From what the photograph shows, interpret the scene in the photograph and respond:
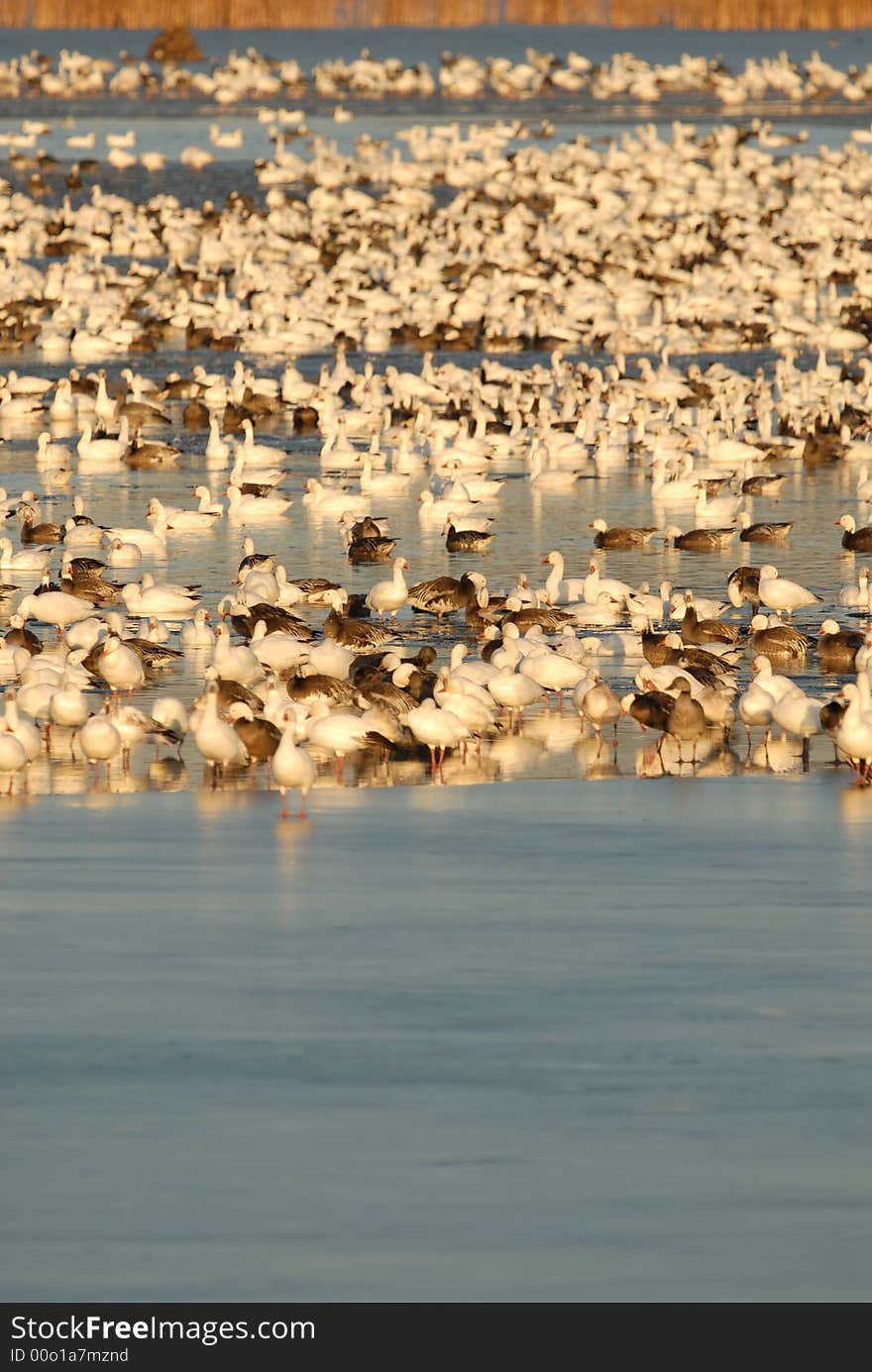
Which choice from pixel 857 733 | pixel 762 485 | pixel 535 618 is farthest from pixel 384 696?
pixel 762 485

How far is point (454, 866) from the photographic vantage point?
12.6 metres

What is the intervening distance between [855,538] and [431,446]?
695 cm

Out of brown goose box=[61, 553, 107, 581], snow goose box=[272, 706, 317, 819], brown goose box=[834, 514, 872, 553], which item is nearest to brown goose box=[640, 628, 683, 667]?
snow goose box=[272, 706, 317, 819]

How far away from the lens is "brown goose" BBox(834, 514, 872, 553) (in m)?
22.0

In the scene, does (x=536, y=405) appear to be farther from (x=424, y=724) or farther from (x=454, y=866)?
(x=454, y=866)

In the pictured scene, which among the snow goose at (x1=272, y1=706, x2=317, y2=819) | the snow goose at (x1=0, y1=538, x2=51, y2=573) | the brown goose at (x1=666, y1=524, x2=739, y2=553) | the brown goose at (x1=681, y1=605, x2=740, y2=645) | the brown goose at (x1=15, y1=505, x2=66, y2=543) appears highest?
the brown goose at (x1=15, y1=505, x2=66, y2=543)

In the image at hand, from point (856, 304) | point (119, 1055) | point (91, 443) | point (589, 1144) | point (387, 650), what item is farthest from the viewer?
point (856, 304)

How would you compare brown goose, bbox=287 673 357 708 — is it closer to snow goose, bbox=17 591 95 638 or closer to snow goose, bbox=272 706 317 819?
snow goose, bbox=272 706 317 819

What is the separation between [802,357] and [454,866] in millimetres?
24359

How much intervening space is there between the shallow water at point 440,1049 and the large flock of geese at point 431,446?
49.0 inches

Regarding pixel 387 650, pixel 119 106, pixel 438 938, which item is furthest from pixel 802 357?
pixel 119 106

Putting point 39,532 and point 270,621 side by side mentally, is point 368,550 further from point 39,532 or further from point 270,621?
point 270,621

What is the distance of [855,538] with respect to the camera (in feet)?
72.4

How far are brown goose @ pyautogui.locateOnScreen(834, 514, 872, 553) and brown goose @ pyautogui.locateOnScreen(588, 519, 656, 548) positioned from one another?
5.32 feet
